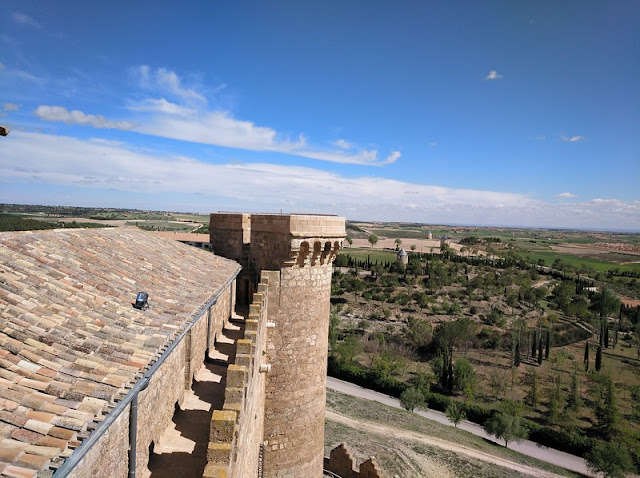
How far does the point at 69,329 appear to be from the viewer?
211 inches

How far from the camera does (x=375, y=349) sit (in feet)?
156

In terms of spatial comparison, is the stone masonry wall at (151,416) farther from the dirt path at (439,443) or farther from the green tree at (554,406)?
the green tree at (554,406)

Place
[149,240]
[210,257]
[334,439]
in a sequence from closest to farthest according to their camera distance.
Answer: [149,240]
[210,257]
[334,439]

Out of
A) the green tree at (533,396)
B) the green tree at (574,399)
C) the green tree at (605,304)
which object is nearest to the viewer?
the green tree at (574,399)

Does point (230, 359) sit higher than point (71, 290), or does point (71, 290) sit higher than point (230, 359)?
point (71, 290)

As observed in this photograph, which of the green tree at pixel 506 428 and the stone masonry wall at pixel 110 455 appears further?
the green tree at pixel 506 428

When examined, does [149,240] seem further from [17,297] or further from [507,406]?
[507,406]

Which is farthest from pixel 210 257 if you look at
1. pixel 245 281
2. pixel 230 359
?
pixel 230 359

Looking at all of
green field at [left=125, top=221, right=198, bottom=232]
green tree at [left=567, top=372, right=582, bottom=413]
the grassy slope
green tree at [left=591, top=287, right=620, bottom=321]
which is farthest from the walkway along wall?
green tree at [left=591, top=287, right=620, bottom=321]

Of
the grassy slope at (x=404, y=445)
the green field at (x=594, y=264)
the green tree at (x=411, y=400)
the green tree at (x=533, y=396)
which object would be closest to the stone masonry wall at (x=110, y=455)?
the grassy slope at (x=404, y=445)

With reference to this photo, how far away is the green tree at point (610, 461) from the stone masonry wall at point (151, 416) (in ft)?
92.9

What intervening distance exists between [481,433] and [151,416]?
1283 inches

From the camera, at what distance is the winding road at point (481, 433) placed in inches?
1108

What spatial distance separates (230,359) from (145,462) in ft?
14.0
